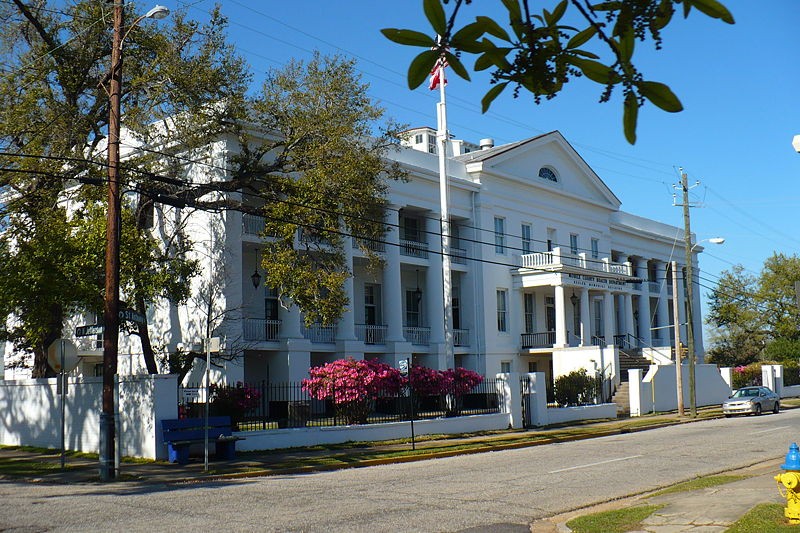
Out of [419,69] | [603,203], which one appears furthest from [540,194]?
[419,69]

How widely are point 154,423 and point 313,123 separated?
1017cm

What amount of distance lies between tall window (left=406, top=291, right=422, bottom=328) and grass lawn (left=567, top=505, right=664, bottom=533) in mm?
32522

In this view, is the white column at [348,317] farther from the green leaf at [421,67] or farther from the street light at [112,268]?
the green leaf at [421,67]

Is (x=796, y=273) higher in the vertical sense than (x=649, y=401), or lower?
higher

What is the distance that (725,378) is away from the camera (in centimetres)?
5081

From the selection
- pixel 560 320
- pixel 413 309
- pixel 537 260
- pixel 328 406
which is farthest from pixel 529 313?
pixel 328 406

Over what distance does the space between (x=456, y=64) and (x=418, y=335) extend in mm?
40420

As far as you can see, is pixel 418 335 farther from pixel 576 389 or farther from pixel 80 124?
pixel 80 124

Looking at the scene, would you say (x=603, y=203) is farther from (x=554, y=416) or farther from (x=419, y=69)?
(x=419, y=69)

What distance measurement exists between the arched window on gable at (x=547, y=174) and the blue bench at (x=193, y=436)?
33.1 metres

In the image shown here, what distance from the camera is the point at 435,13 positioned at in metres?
3.00

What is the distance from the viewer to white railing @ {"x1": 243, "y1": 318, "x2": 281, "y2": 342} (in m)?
35.1

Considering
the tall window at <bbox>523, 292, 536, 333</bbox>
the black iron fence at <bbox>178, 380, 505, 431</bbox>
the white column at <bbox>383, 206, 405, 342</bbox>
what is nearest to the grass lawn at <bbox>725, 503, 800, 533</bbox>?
the black iron fence at <bbox>178, 380, 505, 431</bbox>

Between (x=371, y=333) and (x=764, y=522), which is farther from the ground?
(x=371, y=333)
